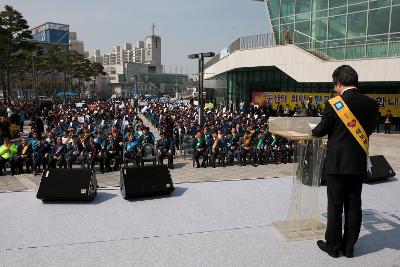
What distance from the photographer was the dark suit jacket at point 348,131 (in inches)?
145

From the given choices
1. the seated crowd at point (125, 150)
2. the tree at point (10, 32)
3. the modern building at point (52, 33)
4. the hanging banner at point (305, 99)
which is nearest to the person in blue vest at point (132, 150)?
the seated crowd at point (125, 150)

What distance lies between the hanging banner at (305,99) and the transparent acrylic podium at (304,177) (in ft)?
44.7

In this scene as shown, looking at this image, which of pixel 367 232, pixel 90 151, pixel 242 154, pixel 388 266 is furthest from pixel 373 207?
pixel 90 151

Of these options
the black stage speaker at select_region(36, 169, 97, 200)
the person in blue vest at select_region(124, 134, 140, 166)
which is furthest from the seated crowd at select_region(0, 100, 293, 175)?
the black stage speaker at select_region(36, 169, 97, 200)

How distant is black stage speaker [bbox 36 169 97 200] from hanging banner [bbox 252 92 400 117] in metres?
14.0

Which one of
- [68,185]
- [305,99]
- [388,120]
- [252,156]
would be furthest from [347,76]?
[305,99]

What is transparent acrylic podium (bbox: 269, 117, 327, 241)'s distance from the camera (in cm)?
434

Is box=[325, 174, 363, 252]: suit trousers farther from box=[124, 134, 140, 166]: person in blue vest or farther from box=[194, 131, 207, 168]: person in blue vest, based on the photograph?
box=[124, 134, 140, 166]: person in blue vest

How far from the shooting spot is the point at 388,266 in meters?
3.75

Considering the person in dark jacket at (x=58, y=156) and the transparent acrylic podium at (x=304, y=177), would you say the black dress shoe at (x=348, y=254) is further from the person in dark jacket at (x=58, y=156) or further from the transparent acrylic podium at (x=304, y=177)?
the person in dark jacket at (x=58, y=156)

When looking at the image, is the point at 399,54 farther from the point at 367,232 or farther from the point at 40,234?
the point at 40,234

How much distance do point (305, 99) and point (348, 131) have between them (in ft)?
63.6

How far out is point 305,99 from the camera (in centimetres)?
2225

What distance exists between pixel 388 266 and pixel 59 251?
3753 millimetres
